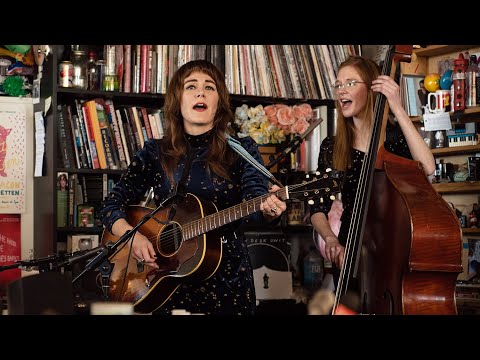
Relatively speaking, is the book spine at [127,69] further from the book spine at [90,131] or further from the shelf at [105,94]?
the book spine at [90,131]

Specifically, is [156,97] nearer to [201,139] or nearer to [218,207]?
[201,139]

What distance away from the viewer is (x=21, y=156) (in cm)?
332

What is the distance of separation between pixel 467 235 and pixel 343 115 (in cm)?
132

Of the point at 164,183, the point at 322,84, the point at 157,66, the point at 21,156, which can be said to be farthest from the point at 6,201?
the point at 322,84

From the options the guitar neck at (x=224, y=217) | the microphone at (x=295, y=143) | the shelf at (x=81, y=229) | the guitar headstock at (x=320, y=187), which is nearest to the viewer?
the guitar headstock at (x=320, y=187)

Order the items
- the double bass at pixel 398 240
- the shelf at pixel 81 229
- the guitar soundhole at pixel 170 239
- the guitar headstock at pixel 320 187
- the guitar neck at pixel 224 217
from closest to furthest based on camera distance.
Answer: the double bass at pixel 398 240 → the guitar headstock at pixel 320 187 → the guitar neck at pixel 224 217 → the guitar soundhole at pixel 170 239 → the shelf at pixel 81 229

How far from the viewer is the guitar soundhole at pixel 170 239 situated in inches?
90.7

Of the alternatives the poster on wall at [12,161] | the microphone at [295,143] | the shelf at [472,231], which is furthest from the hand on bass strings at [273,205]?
the poster on wall at [12,161]

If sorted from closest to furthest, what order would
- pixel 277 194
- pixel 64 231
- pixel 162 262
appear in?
pixel 277 194, pixel 162 262, pixel 64 231

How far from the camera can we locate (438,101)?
3.32 metres

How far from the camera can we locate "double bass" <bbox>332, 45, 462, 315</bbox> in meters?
1.91

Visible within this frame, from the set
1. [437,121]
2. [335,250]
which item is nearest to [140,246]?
[335,250]

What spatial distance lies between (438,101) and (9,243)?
2.03 metres
